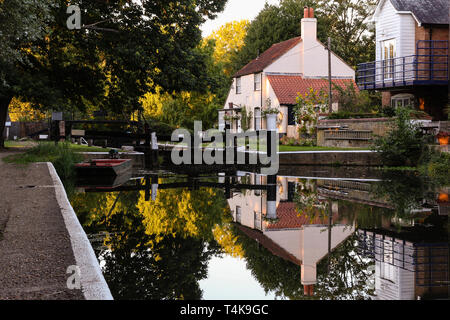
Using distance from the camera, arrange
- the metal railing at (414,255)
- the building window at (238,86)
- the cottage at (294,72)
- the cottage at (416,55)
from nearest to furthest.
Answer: the metal railing at (414,255), the cottage at (416,55), the cottage at (294,72), the building window at (238,86)

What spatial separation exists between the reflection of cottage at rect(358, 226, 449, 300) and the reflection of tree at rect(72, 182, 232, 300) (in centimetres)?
190

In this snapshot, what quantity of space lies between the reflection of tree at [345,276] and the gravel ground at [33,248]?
7.77 ft

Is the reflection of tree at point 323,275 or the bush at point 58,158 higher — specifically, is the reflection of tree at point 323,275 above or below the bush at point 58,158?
below

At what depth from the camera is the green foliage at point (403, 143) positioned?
2158 centimetres

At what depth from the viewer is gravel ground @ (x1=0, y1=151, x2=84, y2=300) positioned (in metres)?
4.60

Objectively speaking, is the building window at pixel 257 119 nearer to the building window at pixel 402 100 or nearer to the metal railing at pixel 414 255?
the building window at pixel 402 100

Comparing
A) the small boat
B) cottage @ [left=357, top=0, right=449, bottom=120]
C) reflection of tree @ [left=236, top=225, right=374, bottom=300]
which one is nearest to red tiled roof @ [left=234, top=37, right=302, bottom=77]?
cottage @ [left=357, top=0, right=449, bottom=120]

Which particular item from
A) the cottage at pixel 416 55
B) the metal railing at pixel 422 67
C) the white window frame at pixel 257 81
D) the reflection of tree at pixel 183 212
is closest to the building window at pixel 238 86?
the white window frame at pixel 257 81

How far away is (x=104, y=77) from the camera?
28969 mm

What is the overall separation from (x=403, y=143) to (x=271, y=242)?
15357 mm

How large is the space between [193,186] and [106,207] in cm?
519

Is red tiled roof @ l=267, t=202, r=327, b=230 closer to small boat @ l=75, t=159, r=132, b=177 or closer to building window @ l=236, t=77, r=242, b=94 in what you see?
small boat @ l=75, t=159, r=132, b=177

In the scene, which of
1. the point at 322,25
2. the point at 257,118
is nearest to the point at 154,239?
the point at 257,118
